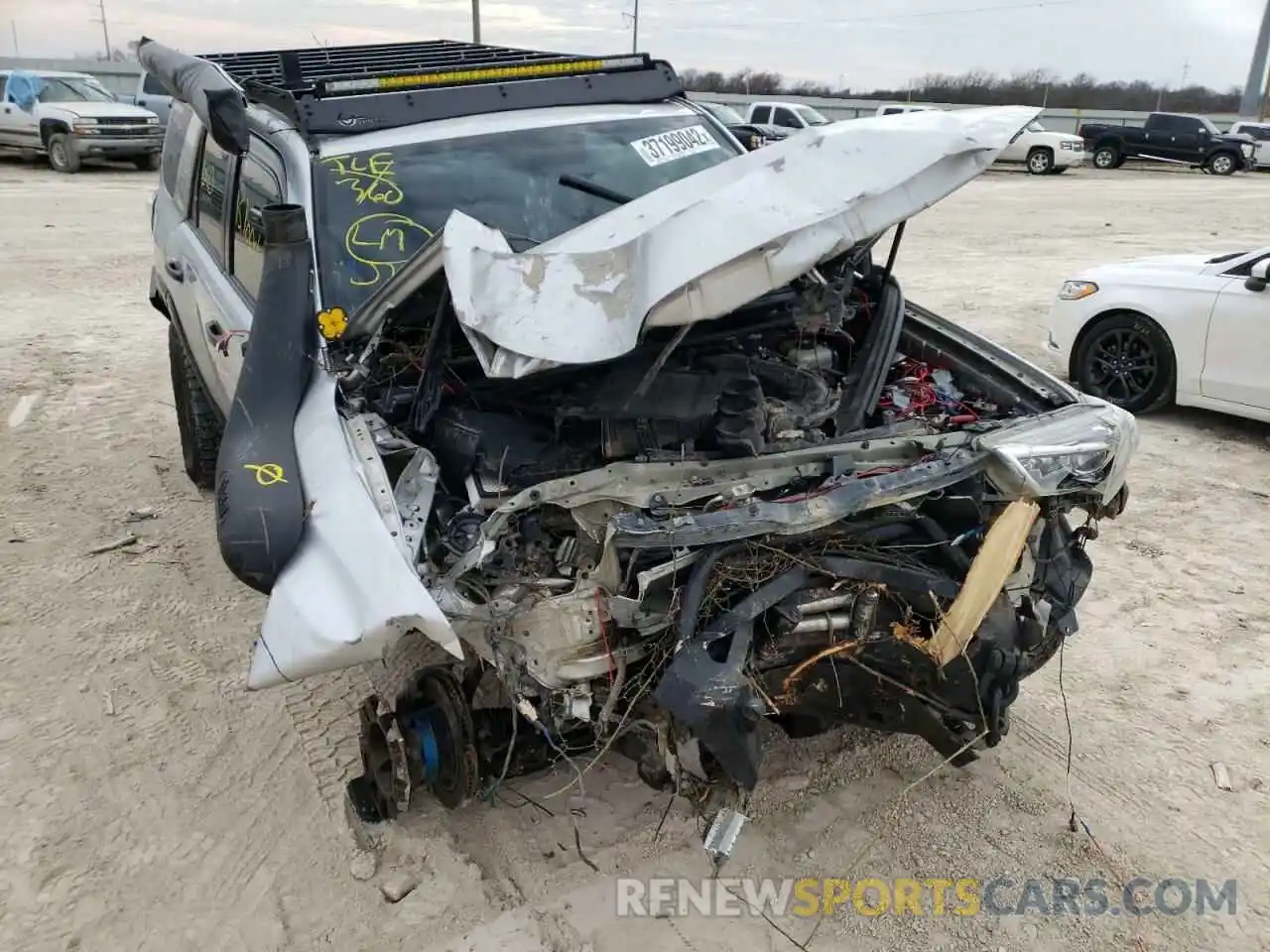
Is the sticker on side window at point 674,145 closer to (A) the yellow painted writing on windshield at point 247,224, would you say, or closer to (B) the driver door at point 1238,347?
(A) the yellow painted writing on windshield at point 247,224

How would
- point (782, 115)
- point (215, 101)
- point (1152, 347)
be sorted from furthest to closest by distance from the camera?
point (782, 115) → point (1152, 347) → point (215, 101)

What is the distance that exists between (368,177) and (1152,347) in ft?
17.0

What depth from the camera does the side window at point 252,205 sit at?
375cm

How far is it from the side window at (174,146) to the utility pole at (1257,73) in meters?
53.3

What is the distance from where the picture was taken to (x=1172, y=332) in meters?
6.32

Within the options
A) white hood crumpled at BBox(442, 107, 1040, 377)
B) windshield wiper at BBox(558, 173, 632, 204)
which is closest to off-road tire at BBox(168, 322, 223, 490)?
windshield wiper at BBox(558, 173, 632, 204)

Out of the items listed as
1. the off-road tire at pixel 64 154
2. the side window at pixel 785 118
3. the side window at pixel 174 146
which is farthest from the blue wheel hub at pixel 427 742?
the side window at pixel 785 118

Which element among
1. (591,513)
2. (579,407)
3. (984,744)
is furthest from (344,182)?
(984,744)

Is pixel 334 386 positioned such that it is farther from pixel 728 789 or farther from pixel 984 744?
pixel 984 744

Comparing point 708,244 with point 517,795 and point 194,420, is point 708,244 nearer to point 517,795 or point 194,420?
point 517,795

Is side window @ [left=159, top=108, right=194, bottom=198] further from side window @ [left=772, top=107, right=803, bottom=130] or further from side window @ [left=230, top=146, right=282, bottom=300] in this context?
side window @ [left=772, top=107, right=803, bottom=130]

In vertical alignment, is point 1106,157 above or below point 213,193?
below

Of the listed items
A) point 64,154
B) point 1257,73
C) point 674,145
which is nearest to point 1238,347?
point 674,145

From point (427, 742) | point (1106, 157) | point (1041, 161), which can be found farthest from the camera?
point (1106, 157)
